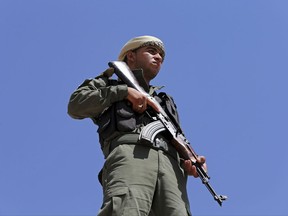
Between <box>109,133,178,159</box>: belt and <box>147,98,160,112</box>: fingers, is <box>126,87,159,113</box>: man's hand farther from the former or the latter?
<box>109,133,178,159</box>: belt

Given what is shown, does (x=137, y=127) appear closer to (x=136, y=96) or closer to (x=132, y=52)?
(x=136, y=96)

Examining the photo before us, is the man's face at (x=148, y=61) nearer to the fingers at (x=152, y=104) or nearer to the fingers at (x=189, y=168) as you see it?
the fingers at (x=152, y=104)

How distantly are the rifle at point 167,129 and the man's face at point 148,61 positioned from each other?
251mm

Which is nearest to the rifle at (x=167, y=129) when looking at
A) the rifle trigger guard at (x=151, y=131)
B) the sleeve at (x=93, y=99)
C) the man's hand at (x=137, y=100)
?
the rifle trigger guard at (x=151, y=131)

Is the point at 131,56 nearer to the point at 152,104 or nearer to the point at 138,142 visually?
the point at 152,104

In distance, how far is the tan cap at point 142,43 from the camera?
24.3 ft

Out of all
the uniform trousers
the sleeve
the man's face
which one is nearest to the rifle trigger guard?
the uniform trousers

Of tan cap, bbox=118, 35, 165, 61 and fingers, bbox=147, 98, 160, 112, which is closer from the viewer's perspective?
fingers, bbox=147, 98, 160, 112

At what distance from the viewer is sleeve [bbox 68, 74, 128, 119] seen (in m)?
6.51

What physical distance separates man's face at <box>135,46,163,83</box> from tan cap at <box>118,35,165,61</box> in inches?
2.1

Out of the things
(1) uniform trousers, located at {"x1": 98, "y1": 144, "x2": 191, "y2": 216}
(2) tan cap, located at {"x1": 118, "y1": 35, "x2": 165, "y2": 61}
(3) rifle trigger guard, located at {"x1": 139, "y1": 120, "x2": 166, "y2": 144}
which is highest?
(2) tan cap, located at {"x1": 118, "y1": 35, "x2": 165, "y2": 61}

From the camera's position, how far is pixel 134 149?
6.27 m

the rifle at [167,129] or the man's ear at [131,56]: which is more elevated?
the man's ear at [131,56]

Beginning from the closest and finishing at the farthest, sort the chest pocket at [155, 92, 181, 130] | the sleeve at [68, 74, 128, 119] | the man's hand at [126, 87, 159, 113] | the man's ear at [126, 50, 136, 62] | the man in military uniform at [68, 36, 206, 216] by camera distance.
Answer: the man in military uniform at [68, 36, 206, 216] → the sleeve at [68, 74, 128, 119] → the man's hand at [126, 87, 159, 113] → the chest pocket at [155, 92, 181, 130] → the man's ear at [126, 50, 136, 62]
